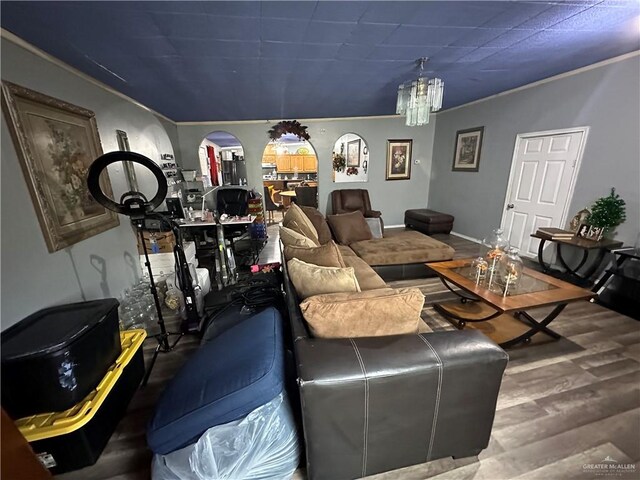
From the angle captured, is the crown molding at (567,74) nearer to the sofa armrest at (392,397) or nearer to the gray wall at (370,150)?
the gray wall at (370,150)

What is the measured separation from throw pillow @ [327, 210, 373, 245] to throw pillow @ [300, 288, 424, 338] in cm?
219

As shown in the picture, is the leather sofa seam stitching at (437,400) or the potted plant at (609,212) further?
the potted plant at (609,212)

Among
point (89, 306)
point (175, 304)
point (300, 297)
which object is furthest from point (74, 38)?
point (300, 297)

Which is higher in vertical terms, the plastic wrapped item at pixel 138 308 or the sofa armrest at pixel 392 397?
the sofa armrest at pixel 392 397

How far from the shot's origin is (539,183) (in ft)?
11.6

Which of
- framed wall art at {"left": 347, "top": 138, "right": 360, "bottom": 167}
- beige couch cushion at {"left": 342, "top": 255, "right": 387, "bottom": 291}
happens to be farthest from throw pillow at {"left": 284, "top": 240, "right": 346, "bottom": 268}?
framed wall art at {"left": 347, "top": 138, "right": 360, "bottom": 167}

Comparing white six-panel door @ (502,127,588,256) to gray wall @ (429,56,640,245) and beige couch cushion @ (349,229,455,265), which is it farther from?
beige couch cushion @ (349,229,455,265)

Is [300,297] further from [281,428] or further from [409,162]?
[409,162]

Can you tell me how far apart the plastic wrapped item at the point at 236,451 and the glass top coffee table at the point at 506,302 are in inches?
61.7

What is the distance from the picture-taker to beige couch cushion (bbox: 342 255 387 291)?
2.04 metres

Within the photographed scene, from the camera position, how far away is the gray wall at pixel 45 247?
1.48m

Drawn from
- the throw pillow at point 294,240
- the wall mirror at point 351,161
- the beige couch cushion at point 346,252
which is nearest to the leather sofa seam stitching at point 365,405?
the throw pillow at point 294,240

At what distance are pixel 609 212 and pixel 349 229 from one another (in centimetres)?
274

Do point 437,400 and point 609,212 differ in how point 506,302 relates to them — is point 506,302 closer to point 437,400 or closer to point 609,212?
point 437,400
